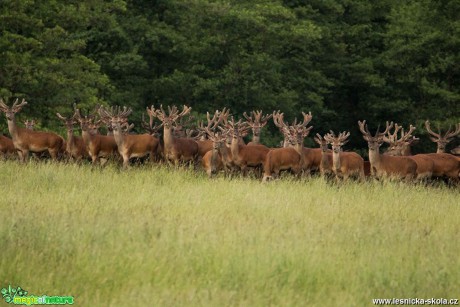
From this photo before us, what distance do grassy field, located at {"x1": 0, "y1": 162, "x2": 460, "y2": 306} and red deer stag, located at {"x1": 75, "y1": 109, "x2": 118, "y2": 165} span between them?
14.1 ft

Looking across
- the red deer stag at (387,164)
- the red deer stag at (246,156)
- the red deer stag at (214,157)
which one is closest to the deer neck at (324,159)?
the red deer stag at (387,164)

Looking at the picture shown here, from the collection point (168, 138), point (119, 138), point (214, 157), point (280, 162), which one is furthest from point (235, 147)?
point (119, 138)

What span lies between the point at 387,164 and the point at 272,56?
16319 mm

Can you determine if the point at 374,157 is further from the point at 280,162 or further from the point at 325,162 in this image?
the point at 280,162

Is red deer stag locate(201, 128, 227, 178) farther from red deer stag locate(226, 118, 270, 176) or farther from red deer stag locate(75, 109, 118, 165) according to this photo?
red deer stag locate(75, 109, 118, 165)

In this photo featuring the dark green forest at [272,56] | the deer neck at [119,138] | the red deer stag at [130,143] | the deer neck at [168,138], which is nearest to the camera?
the red deer stag at [130,143]

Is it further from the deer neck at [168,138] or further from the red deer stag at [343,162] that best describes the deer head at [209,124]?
the red deer stag at [343,162]

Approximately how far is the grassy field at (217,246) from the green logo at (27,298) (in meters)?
0.11

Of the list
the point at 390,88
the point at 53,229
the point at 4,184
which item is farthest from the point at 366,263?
the point at 390,88

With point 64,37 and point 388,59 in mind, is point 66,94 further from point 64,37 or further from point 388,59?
point 388,59

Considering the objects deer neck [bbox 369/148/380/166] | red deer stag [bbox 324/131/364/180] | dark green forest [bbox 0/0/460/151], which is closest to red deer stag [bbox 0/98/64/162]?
red deer stag [bbox 324/131/364/180]

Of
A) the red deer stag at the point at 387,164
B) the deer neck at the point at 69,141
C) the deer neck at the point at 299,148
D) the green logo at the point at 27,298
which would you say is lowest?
the red deer stag at the point at 387,164

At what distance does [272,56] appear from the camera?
1367 inches

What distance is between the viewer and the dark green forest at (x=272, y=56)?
31328 mm
